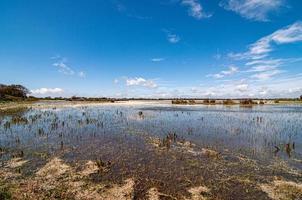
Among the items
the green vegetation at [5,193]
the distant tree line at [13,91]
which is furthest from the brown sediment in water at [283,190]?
the distant tree line at [13,91]

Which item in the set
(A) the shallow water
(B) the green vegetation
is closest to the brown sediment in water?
(A) the shallow water

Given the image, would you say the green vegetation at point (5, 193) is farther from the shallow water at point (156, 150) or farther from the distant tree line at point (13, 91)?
the distant tree line at point (13, 91)

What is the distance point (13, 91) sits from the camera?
84.2m

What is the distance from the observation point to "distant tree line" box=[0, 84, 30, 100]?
7651 cm

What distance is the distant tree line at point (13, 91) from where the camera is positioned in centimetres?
7651

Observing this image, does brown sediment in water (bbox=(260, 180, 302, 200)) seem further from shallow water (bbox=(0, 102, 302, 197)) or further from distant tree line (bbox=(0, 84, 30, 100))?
distant tree line (bbox=(0, 84, 30, 100))

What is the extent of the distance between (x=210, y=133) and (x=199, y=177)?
28.3 feet

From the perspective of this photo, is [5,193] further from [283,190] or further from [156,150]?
[283,190]

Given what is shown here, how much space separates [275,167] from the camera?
9.27 metres

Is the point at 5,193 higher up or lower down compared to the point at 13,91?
lower down

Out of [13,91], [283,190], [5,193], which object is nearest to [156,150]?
[283,190]

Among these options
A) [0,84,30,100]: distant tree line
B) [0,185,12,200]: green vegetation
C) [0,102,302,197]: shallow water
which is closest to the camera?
[0,185,12,200]: green vegetation

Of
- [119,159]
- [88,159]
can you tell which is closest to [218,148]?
[119,159]

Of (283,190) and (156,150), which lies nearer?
(283,190)
